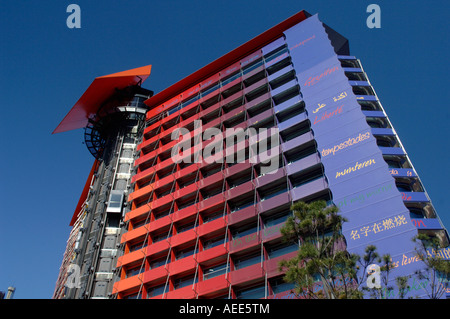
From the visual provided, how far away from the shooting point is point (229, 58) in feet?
181

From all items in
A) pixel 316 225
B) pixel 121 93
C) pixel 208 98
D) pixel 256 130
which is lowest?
pixel 316 225

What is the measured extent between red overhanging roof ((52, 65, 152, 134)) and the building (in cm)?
22

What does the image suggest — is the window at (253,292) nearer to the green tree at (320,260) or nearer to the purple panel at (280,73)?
the green tree at (320,260)

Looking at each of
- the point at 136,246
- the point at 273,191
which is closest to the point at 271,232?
the point at 273,191

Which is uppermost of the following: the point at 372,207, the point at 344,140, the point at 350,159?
the point at 344,140

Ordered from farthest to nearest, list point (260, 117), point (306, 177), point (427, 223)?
point (260, 117) → point (306, 177) → point (427, 223)

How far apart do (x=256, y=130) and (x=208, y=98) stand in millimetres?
11346

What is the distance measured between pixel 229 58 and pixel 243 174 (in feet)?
66.5

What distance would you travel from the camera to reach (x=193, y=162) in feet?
155

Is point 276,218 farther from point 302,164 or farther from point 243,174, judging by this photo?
point 243,174
